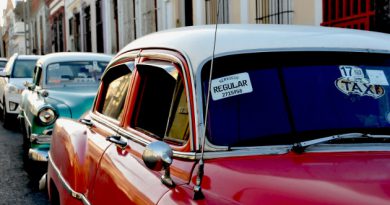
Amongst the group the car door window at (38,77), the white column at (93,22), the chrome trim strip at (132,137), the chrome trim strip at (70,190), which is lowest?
the chrome trim strip at (70,190)

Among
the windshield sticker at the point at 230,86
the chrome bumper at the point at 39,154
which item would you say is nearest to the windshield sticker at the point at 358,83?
the windshield sticker at the point at 230,86

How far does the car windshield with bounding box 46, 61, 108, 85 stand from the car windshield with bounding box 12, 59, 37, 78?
13.7 feet

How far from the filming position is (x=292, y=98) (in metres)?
2.54

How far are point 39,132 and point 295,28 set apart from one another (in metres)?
4.30

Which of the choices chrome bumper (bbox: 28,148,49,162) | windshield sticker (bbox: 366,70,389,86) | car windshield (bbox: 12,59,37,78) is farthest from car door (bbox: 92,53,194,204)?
car windshield (bbox: 12,59,37,78)

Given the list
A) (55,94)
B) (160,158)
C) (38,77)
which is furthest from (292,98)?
(38,77)

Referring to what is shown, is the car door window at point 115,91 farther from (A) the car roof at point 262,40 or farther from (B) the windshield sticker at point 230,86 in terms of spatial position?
(B) the windshield sticker at point 230,86

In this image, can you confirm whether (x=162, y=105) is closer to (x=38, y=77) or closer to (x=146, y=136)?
(x=146, y=136)

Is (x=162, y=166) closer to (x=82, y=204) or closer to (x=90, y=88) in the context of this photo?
(x=82, y=204)

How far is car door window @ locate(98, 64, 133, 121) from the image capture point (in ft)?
10.9

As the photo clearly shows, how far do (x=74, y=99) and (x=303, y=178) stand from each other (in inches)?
202

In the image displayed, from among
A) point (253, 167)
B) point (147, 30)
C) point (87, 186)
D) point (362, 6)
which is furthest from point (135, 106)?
point (147, 30)

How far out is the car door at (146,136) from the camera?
237 centimetres

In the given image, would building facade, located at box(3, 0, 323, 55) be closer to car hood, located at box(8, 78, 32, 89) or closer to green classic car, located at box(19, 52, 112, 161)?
green classic car, located at box(19, 52, 112, 161)
